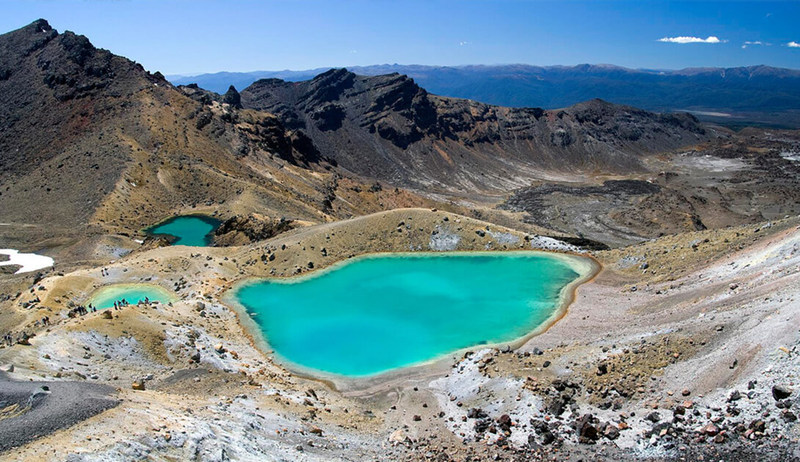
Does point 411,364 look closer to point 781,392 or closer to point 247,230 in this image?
point 781,392

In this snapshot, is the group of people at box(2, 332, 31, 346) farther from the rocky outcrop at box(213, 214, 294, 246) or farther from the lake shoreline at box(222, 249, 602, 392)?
the rocky outcrop at box(213, 214, 294, 246)

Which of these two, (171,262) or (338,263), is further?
(338,263)

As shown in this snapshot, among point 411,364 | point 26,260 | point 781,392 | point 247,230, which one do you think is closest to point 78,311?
point 411,364

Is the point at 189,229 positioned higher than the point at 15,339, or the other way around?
the point at 189,229

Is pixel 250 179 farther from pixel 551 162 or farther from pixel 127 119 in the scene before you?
pixel 551 162

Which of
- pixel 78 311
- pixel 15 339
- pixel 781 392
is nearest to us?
pixel 781 392

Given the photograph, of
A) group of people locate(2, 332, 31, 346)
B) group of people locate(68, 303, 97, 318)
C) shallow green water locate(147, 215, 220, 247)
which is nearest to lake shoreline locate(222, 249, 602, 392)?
group of people locate(68, 303, 97, 318)

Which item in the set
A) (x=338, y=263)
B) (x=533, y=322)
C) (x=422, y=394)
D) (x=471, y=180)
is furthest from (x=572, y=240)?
(x=471, y=180)
